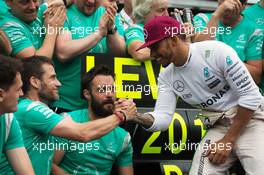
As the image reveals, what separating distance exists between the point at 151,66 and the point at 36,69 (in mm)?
1264

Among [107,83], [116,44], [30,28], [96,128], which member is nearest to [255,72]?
[116,44]

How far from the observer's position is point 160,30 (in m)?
4.77

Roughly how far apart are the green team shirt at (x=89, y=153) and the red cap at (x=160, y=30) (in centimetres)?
104

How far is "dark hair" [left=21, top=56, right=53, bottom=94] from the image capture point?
5.03m

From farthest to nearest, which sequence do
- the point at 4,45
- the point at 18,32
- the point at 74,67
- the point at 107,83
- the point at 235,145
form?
1. the point at 74,67
2. the point at 107,83
3. the point at 18,32
4. the point at 4,45
5. the point at 235,145

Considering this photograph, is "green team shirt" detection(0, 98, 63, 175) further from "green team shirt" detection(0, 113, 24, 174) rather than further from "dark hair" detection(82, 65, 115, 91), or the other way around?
"dark hair" detection(82, 65, 115, 91)

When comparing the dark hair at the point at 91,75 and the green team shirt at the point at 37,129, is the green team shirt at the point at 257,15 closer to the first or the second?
the dark hair at the point at 91,75

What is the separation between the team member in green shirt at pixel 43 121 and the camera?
4766mm

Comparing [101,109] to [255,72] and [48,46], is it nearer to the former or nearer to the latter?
[48,46]

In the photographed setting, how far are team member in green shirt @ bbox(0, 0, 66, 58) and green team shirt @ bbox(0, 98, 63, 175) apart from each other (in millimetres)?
566

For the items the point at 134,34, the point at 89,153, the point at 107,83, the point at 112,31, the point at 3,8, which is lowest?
the point at 89,153

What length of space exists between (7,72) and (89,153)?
155cm

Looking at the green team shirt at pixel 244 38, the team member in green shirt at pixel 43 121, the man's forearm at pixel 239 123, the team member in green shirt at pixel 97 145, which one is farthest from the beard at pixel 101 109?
the green team shirt at pixel 244 38

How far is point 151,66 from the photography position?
5.88 metres
